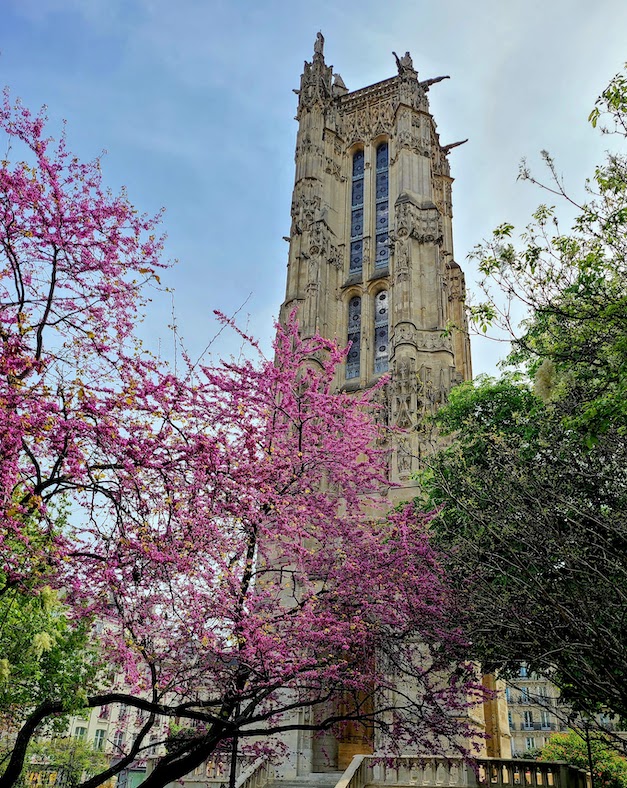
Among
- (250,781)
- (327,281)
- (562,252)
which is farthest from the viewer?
(327,281)

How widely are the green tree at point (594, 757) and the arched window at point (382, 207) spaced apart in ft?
73.8

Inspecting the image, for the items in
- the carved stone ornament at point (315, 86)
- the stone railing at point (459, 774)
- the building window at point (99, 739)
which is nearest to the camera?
the stone railing at point (459, 774)

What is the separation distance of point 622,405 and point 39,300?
6.58 m

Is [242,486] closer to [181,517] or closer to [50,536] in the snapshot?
[181,517]

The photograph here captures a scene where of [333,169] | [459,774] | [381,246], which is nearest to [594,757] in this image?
[459,774]

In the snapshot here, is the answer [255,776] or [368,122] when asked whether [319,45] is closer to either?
[368,122]

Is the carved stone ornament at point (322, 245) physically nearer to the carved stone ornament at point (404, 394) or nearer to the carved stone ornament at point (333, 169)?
the carved stone ornament at point (333, 169)

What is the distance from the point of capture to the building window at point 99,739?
39.5 meters

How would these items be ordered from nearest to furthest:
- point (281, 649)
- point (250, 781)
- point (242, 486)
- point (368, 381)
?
point (242, 486) → point (281, 649) → point (250, 781) → point (368, 381)

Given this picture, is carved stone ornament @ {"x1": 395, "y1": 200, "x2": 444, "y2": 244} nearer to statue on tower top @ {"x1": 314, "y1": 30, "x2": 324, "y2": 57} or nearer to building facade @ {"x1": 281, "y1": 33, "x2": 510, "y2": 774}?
building facade @ {"x1": 281, "y1": 33, "x2": 510, "y2": 774}

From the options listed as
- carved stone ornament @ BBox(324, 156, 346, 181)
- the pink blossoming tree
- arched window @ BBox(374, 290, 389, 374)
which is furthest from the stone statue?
the pink blossoming tree

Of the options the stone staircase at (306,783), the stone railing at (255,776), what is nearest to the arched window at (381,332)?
the stone staircase at (306,783)

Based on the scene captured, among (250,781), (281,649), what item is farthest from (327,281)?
(281,649)

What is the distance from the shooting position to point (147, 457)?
7.85 meters
